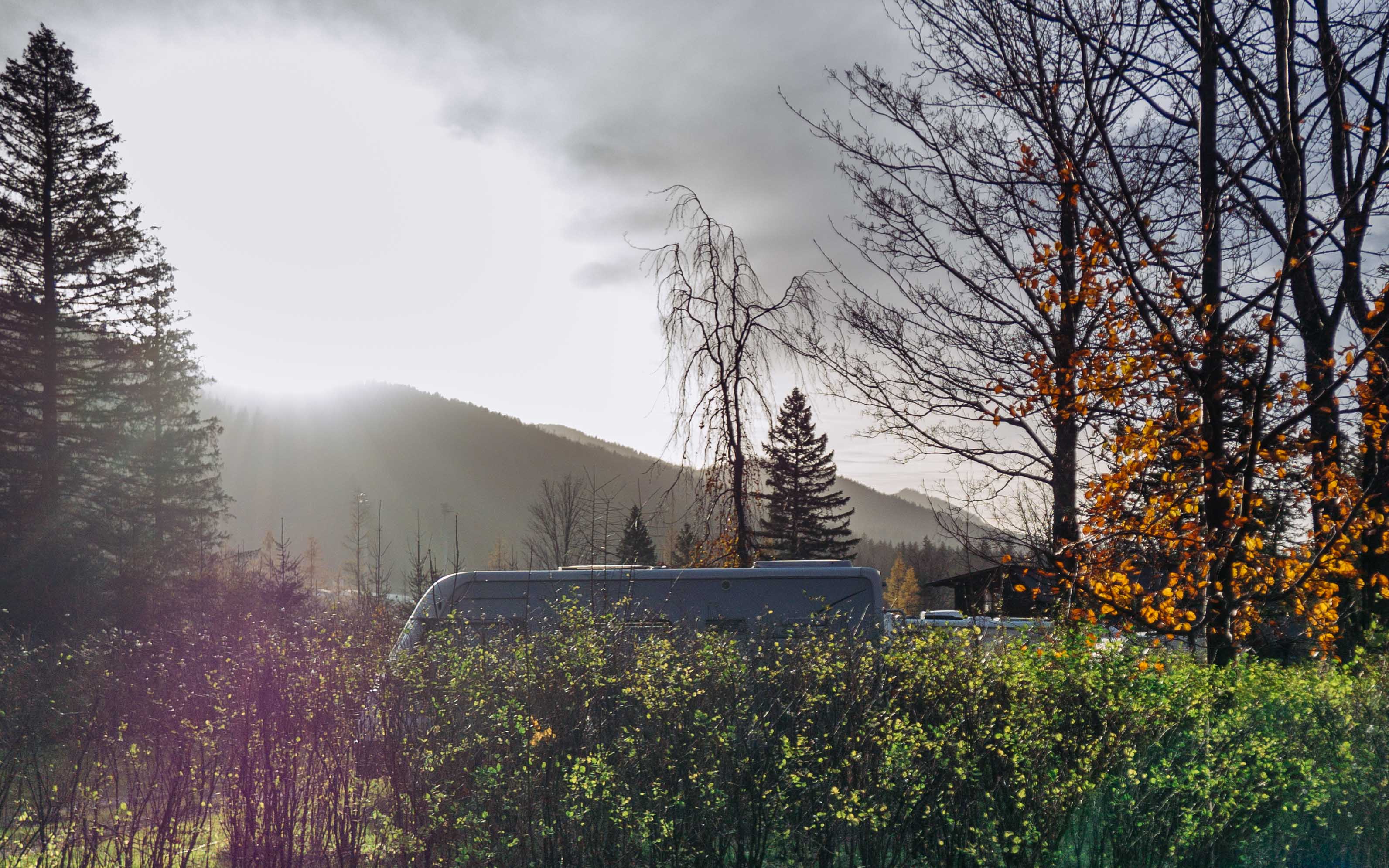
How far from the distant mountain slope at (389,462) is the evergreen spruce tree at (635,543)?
83.7 meters

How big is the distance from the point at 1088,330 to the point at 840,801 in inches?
190

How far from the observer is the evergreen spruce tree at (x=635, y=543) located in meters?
9.73

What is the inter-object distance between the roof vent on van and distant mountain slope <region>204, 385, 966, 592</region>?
10577 centimetres

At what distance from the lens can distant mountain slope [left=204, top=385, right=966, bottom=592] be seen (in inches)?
5138

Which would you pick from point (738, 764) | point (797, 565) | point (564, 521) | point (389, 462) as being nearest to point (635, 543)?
point (564, 521)

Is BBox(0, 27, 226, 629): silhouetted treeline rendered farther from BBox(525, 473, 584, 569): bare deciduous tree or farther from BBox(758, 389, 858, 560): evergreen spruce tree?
BBox(758, 389, 858, 560): evergreen spruce tree

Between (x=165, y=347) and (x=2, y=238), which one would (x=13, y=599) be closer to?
(x=2, y=238)

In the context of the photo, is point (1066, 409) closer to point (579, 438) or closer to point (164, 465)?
point (164, 465)

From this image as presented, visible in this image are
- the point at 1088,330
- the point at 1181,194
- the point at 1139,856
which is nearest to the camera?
the point at 1139,856

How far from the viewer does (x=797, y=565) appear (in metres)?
8.91

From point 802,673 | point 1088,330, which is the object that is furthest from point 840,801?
point 1088,330

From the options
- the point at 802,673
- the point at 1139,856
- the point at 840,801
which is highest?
the point at 802,673

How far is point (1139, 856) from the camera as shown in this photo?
158 inches

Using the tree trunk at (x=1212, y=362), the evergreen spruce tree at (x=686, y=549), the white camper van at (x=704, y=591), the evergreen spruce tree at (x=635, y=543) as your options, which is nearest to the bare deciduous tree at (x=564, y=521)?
the evergreen spruce tree at (x=635, y=543)
